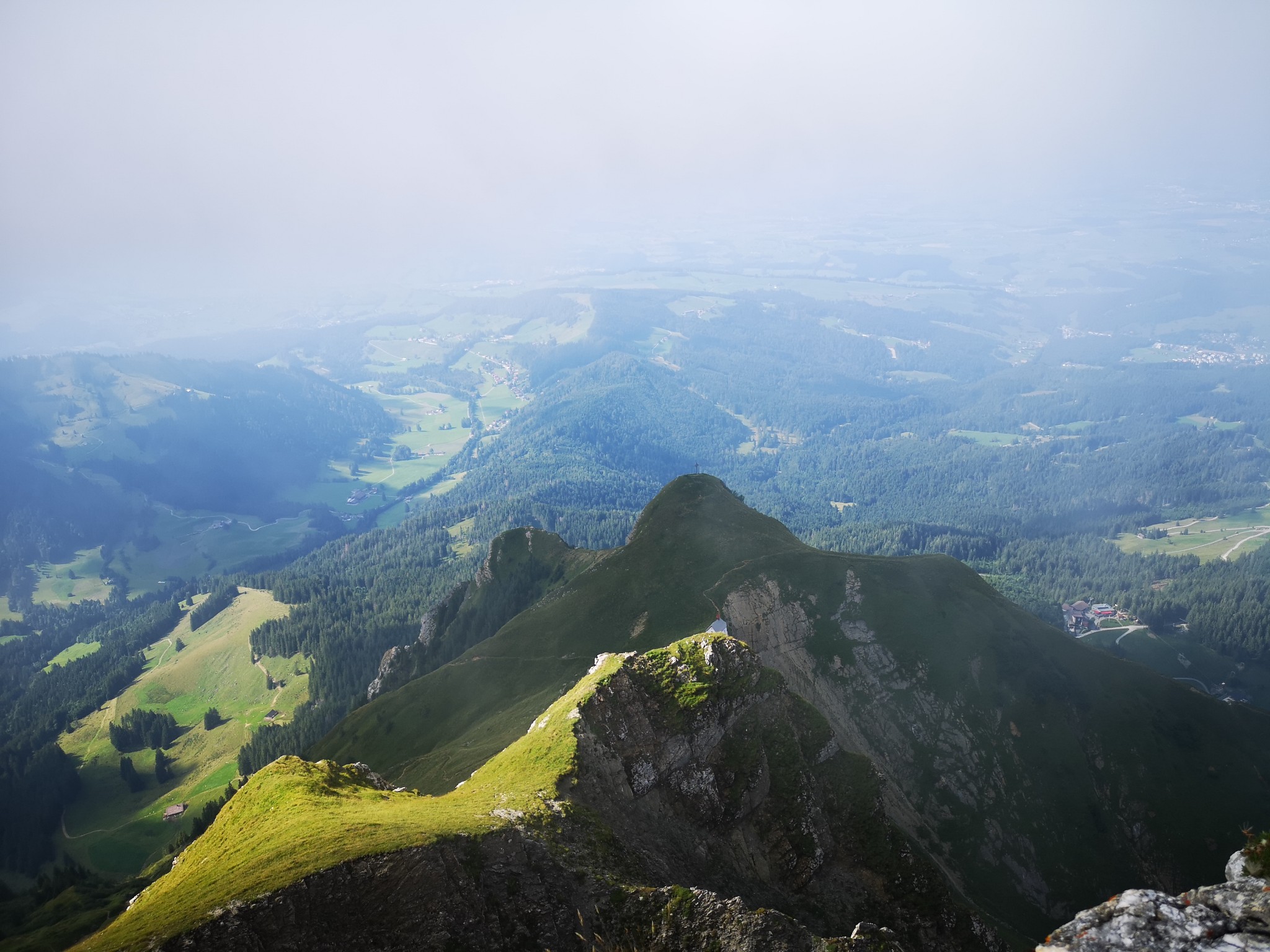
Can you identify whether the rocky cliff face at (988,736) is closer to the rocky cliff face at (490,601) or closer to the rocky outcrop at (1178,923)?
the rocky cliff face at (490,601)

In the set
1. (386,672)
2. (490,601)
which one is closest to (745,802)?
Result: (490,601)

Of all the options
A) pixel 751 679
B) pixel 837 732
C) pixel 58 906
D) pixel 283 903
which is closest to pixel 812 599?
pixel 837 732

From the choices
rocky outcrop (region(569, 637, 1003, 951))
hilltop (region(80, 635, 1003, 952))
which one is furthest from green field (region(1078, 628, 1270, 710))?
hilltop (region(80, 635, 1003, 952))

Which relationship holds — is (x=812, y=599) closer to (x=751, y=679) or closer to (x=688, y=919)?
(x=751, y=679)

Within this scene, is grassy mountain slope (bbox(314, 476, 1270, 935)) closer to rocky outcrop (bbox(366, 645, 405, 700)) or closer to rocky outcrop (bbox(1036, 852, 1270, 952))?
rocky outcrop (bbox(366, 645, 405, 700))

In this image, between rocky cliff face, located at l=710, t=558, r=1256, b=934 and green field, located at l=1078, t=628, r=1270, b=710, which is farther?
green field, located at l=1078, t=628, r=1270, b=710

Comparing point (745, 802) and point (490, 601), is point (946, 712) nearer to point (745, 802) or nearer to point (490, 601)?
point (745, 802)
